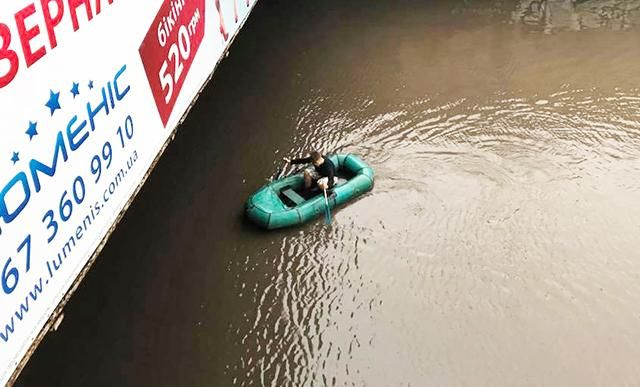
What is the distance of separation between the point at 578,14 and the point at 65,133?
12.2m

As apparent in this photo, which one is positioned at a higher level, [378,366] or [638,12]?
[638,12]

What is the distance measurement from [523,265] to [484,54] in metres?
6.02

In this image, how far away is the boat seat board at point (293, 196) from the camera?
27.5 ft

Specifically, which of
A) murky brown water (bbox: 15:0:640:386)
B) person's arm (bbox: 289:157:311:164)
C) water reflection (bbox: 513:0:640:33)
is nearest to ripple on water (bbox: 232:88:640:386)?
murky brown water (bbox: 15:0:640:386)

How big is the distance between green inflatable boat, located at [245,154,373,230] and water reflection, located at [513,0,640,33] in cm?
654

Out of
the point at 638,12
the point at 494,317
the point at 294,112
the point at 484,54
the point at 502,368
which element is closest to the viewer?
the point at 502,368

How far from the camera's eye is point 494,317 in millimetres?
6754

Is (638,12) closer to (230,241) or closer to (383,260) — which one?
(383,260)

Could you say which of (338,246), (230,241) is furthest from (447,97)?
(230,241)

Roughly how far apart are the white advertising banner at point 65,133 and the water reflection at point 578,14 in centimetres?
977

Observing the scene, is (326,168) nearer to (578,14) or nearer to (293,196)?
(293,196)

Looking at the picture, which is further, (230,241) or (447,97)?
(447,97)

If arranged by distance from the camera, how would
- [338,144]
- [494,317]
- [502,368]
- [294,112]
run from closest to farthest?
1. [502,368]
2. [494,317]
3. [338,144]
4. [294,112]

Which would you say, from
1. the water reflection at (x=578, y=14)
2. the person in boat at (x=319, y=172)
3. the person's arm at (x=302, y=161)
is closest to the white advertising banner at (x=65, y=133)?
the person in boat at (x=319, y=172)
